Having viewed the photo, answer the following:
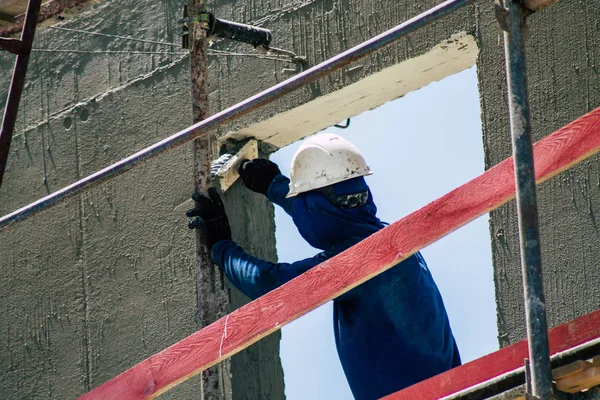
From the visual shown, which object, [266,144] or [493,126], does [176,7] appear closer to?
[266,144]

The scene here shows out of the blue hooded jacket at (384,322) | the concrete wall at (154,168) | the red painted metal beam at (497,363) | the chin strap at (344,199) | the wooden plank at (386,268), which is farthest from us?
the concrete wall at (154,168)

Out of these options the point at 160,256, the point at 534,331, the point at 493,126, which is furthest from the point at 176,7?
the point at 534,331

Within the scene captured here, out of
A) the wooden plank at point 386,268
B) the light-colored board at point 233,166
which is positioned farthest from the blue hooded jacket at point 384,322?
the light-colored board at point 233,166

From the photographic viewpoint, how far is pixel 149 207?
8336 millimetres

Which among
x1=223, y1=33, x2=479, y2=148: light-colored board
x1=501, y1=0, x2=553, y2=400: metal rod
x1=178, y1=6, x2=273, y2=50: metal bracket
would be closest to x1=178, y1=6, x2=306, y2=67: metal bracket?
x1=178, y1=6, x2=273, y2=50: metal bracket

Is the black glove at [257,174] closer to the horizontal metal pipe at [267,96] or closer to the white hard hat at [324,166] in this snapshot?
the white hard hat at [324,166]

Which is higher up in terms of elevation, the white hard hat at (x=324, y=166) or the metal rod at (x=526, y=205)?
the white hard hat at (x=324, y=166)

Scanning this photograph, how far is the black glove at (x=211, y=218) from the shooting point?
664 cm

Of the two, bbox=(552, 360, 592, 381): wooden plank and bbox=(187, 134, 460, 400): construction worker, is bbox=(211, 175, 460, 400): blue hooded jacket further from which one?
bbox=(552, 360, 592, 381): wooden plank

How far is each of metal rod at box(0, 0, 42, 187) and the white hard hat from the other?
141 centimetres

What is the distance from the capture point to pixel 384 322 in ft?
20.5

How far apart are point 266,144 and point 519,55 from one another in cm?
385

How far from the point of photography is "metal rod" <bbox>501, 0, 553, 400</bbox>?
14.0 ft

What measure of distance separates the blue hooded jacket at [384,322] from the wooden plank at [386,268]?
820mm
